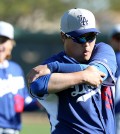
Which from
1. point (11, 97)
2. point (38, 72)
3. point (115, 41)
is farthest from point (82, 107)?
point (11, 97)

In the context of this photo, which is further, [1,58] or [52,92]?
[1,58]

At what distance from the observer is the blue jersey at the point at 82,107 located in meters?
5.04

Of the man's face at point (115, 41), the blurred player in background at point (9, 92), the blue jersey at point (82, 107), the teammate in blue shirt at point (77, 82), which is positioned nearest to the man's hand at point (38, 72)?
the teammate in blue shirt at point (77, 82)

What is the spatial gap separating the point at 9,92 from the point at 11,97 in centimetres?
6

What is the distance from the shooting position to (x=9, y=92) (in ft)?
27.7

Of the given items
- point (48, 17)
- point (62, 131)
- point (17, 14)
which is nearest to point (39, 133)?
point (62, 131)

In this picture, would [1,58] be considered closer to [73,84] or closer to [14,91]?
[14,91]

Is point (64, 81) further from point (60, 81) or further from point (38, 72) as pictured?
point (38, 72)

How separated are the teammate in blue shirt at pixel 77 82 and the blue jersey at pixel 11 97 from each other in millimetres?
3265

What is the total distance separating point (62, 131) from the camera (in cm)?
509

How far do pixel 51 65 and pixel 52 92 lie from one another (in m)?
0.20

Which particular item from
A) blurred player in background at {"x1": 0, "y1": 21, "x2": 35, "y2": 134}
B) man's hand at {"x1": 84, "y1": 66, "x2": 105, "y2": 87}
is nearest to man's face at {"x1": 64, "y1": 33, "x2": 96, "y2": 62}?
man's hand at {"x1": 84, "y1": 66, "x2": 105, "y2": 87}

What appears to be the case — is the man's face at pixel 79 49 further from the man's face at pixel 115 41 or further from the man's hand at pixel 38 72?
the man's face at pixel 115 41

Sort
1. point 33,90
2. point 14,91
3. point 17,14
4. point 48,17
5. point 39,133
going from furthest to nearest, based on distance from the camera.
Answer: point 48,17, point 17,14, point 39,133, point 14,91, point 33,90
